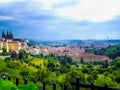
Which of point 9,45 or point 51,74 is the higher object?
point 9,45

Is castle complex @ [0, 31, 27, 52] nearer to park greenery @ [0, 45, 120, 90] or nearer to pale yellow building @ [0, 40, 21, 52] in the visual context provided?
pale yellow building @ [0, 40, 21, 52]

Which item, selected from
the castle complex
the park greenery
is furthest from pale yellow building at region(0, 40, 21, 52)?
the park greenery

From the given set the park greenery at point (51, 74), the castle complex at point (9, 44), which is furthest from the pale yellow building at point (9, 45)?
the park greenery at point (51, 74)

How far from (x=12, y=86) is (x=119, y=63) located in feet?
169

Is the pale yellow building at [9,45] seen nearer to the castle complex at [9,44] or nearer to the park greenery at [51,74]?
the castle complex at [9,44]

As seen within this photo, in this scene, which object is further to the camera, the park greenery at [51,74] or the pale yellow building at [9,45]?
the pale yellow building at [9,45]

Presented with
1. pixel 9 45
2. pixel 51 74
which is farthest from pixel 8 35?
pixel 51 74

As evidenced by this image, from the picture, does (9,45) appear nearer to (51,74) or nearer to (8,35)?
(8,35)

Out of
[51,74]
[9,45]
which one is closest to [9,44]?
[9,45]

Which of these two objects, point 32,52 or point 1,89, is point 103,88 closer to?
point 1,89

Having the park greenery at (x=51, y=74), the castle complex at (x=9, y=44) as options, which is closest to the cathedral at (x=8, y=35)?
the castle complex at (x=9, y=44)

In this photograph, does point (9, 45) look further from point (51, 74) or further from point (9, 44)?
point (51, 74)

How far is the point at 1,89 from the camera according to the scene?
1.54 metres

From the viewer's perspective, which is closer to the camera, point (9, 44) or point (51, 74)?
point (51, 74)
